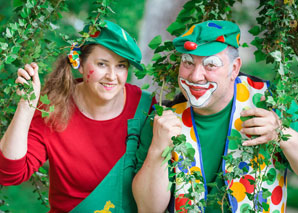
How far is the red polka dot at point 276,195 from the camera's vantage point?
6.42 feet

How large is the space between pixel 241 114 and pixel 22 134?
108cm

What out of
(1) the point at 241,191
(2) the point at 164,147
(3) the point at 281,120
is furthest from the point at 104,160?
(3) the point at 281,120

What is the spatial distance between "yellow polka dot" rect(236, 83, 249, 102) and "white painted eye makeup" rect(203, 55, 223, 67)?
0.77 ft

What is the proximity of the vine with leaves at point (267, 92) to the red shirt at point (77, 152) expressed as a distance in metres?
0.40

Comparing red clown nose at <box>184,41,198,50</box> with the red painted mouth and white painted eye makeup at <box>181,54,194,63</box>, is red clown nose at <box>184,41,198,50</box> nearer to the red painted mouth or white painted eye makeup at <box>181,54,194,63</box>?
white painted eye makeup at <box>181,54,194,63</box>

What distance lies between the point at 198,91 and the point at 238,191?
53 cm

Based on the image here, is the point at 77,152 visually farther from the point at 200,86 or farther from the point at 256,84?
the point at 256,84

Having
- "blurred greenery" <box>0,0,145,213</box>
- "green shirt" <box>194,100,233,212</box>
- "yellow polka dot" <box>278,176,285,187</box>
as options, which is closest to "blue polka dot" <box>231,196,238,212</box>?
"green shirt" <box>194,100,233,212</box>

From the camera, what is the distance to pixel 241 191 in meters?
1.94

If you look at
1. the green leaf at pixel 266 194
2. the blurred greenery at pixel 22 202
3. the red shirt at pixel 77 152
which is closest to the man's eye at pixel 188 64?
the red shirt at pixel 77 152

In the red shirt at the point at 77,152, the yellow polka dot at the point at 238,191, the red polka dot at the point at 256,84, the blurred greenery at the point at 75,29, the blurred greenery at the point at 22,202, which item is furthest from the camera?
the blurred greenery at the point at 22,202

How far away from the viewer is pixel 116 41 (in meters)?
2.10

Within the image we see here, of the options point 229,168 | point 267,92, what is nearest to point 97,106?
point 229,168

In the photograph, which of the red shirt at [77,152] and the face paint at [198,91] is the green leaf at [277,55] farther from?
the red shirt at [77,152]
